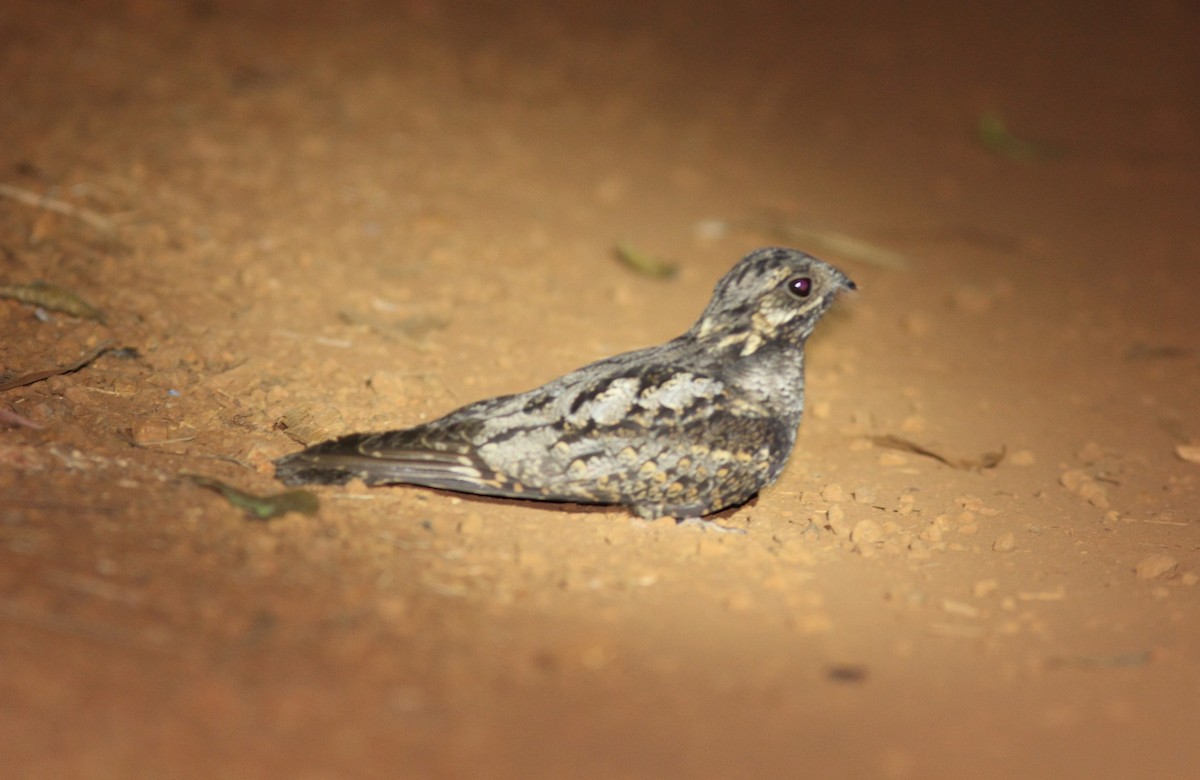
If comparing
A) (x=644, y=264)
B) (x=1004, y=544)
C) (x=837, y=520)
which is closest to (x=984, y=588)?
(x=1004, y=544)

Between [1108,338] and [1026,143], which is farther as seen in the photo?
[1026,143]

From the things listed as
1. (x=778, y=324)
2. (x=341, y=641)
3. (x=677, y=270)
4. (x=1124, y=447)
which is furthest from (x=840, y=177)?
(x=341, y=641)

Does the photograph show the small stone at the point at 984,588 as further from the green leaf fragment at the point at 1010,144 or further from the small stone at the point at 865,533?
the green leaf fragment at the point at 1010,144

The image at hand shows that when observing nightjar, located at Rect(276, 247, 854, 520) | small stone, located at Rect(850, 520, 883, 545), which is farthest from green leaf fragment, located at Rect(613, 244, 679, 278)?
small stone, located at Rect(850, 520, 883, 545)

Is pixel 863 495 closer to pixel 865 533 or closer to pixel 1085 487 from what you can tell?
pixel 865 533

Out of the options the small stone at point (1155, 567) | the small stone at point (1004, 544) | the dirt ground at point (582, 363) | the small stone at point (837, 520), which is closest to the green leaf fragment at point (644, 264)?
the dirt ground at point (582, 363)

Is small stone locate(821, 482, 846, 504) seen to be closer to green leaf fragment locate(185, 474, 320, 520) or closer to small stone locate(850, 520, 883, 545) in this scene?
small stone locate(850, 520, 883, 545)

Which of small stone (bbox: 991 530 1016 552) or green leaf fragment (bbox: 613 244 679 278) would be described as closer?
small stone (bbox: 991 530 1016 552)

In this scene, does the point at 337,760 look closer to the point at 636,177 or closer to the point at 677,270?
the point at 677,270
